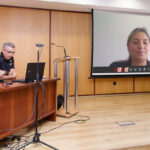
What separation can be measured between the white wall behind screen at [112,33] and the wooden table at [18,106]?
246 cm

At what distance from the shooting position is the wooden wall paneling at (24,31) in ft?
14.4

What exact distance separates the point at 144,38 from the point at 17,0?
3439 mm

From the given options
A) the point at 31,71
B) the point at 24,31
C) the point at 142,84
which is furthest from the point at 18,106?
the point at 142,84

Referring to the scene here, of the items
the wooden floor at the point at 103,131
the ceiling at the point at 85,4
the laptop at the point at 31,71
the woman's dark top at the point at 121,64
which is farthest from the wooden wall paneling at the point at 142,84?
the laptop at the point at 31,71

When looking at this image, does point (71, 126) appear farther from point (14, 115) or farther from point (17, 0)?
point (17, 0)

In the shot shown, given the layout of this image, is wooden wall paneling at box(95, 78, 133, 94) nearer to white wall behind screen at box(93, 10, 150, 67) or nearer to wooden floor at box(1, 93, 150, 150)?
white wall behind screen at box(93, 10, 150, 67)

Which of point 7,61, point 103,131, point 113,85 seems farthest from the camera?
point 113,85

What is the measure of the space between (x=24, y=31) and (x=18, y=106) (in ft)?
9.43

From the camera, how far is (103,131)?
244 centimetres

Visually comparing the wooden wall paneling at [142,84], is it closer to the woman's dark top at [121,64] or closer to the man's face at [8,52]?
the woman's dark top at [121,64]

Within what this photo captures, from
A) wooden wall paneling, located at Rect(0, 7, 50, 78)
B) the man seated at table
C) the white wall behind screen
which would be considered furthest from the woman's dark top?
the man seated at table

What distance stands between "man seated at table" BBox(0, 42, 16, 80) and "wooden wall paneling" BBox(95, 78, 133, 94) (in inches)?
103

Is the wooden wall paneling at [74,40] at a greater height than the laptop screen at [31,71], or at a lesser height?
greater

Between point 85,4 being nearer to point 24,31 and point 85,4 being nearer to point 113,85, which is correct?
point 24,31
